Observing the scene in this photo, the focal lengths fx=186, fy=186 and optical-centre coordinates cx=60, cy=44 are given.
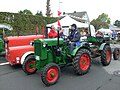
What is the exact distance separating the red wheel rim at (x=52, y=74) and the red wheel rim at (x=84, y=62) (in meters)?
1.03

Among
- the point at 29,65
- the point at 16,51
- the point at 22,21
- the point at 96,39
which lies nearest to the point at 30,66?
the point at 29,65

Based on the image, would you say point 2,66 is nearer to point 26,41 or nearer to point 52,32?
point 26,41

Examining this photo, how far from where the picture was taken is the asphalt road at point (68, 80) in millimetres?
5015

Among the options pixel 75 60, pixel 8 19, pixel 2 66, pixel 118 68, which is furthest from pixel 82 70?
pixel 8 19

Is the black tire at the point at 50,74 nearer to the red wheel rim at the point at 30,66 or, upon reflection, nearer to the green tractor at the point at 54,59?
the green tractor at the point at 54,59

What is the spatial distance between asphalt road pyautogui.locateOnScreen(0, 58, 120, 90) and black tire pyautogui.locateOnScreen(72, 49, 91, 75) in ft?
0.61

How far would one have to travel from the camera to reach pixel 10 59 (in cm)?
684

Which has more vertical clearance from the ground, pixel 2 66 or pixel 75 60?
pixel 75 60

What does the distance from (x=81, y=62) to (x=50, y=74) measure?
135 cm

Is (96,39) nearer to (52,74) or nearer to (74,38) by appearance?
(74,38)

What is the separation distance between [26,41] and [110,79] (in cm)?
362

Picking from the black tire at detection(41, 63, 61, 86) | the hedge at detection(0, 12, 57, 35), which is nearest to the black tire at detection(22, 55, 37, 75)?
the black tire at detection(41, 63, 61, 86)

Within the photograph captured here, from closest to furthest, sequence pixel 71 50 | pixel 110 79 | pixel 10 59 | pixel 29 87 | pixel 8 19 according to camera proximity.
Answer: pixel 29 87
pixel 110 79
pixel 71 50
pixel 10 59
pixel 8 19

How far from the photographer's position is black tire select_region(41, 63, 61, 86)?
495cm
